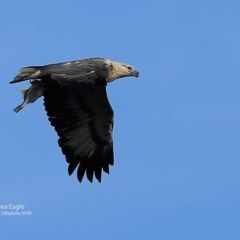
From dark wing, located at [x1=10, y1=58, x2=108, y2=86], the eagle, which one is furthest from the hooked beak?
dark wing, located at [x1=10, y1=58, x2=108, y2=86]

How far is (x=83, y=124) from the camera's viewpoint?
2244cm

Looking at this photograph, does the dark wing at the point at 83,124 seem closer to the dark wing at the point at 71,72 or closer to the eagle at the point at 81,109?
the eagle at the point at 81,109

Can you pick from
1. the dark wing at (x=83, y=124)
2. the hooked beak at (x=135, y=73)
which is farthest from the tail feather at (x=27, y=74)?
the hooked beak at (x=135, y=73)

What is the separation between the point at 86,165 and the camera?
22562 millimetres

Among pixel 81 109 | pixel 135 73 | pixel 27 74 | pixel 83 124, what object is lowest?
pixel 83 124

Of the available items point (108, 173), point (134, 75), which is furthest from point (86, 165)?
point (134, 75)

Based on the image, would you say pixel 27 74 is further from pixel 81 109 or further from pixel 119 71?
pixel 119 71

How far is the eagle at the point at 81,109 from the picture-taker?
21438 millimetres

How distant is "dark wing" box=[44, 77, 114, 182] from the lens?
71.9 feet

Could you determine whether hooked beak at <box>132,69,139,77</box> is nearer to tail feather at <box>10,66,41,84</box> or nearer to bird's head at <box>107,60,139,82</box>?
bird's head at <box>107,60,139,82</box>

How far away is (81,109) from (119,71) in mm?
969

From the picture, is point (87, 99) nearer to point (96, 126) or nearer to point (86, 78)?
point (96, 126)

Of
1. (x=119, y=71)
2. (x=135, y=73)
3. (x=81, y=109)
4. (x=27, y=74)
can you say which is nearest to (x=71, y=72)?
(x=27, y=74)

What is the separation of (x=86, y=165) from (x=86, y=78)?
9.10 feet
